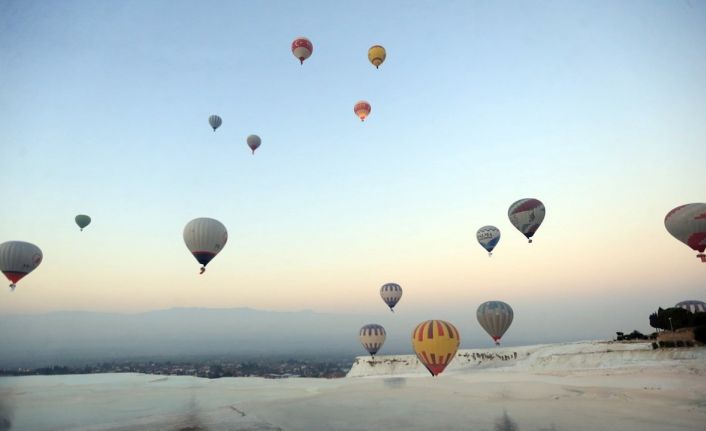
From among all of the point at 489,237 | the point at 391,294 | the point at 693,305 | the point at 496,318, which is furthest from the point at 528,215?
the point at 693,305

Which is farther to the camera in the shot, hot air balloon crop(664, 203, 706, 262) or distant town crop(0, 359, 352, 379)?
distant town crop(0, 359, 352, 379)

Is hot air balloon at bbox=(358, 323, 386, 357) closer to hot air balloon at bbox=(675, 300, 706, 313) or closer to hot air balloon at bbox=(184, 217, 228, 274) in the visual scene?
hot air balloon at bbox=(184, 217, 228, 274)

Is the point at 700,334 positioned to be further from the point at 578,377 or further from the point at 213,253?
the point at 213,253

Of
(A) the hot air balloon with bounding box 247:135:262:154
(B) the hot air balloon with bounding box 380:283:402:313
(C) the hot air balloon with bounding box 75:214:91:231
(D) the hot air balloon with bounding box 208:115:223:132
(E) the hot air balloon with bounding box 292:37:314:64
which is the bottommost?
(B) the hot air balloon with bounding box 380:283:402:313

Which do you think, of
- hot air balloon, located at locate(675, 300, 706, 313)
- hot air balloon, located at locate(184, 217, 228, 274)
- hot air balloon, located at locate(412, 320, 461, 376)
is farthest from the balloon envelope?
hot air balloon, located at locate(675, 300, 706, 313)

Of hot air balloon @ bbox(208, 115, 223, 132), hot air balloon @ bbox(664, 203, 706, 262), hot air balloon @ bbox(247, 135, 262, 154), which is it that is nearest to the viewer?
hot air balloon @ bbox(664, 203, 706, 262)

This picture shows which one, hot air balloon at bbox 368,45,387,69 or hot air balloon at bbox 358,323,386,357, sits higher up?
hot air balloon at bbox 368,45,387,69
